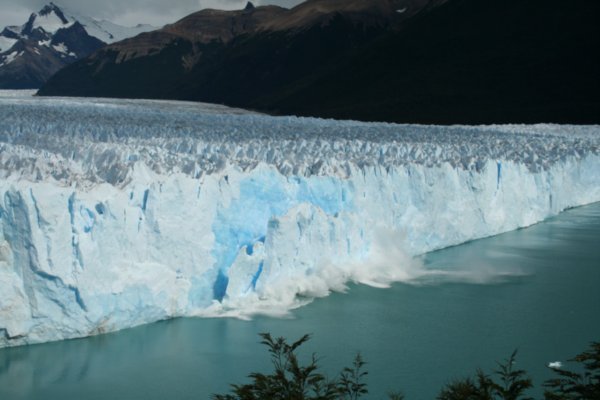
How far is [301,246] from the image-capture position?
7402mm

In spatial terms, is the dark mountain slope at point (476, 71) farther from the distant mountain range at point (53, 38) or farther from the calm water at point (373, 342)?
the distant mountain range at point (53, 38)

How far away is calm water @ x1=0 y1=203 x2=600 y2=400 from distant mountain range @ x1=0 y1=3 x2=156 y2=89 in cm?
5797

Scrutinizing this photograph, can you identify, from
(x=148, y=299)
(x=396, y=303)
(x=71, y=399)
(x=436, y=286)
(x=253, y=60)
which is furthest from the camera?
(x=253, y=60)

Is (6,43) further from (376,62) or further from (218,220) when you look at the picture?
(218,220)

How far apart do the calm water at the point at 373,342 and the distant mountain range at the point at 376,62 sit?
67.7 ft

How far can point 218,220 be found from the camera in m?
7.27

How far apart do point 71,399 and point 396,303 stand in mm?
3279

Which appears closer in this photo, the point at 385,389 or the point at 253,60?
the point at 385,389

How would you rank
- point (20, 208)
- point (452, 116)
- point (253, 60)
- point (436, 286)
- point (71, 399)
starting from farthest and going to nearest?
point (253, 60)
point (452, 116)
point (436, 286)
point (20, 208)
point (71, 399)

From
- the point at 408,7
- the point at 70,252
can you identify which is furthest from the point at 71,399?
the point at 408,7

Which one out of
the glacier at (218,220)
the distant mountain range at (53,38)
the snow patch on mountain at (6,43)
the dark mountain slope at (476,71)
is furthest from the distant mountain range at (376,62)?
the glacier at (218,220)

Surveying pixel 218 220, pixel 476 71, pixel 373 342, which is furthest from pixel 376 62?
pixel 373 342

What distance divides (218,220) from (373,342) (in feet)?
6.28

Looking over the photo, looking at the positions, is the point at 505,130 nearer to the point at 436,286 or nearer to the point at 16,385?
the point at 436,286
